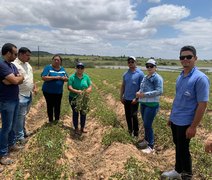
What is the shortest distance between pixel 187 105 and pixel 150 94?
190 centimetres

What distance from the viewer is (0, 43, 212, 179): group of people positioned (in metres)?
4.57

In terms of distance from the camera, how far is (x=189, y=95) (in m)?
4.56

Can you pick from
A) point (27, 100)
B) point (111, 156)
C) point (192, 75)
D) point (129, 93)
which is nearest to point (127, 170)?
point (111, 156)

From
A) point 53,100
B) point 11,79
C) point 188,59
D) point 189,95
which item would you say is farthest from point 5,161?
point 188,59

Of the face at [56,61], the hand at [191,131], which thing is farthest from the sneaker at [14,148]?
the hand at [191,131]

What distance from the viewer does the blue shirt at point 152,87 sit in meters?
6.56

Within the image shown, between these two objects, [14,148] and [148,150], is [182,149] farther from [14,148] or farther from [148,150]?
[14,148]

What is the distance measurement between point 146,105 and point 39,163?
2845 mm

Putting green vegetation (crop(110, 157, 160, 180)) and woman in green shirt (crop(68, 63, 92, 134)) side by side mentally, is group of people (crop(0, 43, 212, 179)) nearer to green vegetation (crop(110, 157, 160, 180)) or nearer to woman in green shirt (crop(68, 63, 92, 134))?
woman in green shirt (crop(68, 63, 92, 134))

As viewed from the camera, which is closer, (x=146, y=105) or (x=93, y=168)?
(x=93, y=168)

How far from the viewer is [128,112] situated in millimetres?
7727

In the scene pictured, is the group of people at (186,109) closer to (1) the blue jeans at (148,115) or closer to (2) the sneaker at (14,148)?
(1) the blue jeans at (148,115)

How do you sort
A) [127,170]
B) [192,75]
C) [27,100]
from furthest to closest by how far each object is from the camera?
1. [27,100]
2. [127,170]
3. [192,75]

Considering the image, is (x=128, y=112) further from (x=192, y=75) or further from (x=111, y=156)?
(x=192, y=75)
